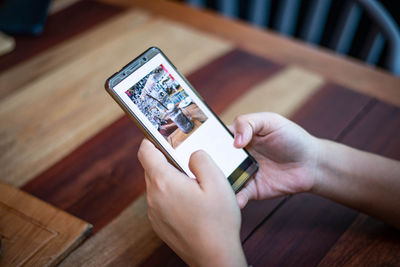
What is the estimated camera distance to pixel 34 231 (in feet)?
1.96

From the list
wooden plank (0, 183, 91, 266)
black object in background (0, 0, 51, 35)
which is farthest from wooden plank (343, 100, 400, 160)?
black object in background (0, 0, 51, 35)

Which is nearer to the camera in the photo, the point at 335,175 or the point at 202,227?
the point at 202,227

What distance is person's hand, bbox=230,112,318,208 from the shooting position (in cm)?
62

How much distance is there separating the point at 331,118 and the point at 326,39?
3.00 feet

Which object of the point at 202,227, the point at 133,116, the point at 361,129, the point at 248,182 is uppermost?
the point at 133,116

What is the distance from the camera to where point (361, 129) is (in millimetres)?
790

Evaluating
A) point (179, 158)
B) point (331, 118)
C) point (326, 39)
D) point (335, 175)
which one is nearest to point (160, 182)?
point (179, 158)

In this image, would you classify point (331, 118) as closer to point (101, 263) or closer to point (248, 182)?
point (248, 182)

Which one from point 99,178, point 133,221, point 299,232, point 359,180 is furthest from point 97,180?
point 359,180

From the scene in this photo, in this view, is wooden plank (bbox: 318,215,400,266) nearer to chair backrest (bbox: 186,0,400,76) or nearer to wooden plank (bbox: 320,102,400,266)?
wooden plank (bbox: 320,102,400,266)

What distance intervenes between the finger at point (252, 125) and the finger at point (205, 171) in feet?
0.34

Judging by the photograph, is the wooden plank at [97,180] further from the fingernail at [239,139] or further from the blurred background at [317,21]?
the blurred background at [317,21]

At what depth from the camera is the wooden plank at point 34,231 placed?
0.56 meters

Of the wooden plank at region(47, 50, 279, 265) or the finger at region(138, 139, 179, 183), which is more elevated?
the finger at region(138, 139, 179, 183)
